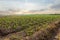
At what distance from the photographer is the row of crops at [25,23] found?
541 cm

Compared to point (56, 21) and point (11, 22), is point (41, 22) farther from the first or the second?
point (11, 22)

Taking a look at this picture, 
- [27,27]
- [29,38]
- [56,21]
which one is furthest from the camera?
[56,21]

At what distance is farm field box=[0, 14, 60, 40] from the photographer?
5.20 meters

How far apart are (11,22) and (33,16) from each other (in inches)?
40.5

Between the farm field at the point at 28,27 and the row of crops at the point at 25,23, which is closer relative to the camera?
the farm field at the point at 28,27

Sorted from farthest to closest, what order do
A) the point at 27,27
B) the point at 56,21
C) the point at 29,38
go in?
the point at 56,21 → the point at 27,27 → the point at 29,38

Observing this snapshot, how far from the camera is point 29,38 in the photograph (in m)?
5.09

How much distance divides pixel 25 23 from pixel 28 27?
0.73 ft

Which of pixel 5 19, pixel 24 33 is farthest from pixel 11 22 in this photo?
pixel 24 33

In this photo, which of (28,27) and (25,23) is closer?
(28,27)

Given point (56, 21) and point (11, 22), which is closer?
point (11, 22)

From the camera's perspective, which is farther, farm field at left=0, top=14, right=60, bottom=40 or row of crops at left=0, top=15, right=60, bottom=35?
Result: row of crops at left=0, top=15, right=60, bottom=35

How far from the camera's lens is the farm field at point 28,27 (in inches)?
205

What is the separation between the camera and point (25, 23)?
573 cm
